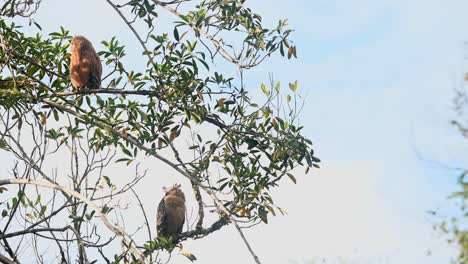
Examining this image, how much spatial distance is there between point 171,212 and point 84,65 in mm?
2354

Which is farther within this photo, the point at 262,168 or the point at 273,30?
the point at 273,30

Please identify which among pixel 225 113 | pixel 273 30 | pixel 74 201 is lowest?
pixel 74 201

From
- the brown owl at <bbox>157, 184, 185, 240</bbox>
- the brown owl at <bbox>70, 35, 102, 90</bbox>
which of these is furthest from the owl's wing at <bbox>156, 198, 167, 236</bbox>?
the brown owl at <bbox>70, 35, 102, 90</bbox>

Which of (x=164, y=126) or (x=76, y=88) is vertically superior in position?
(x=76, y=88)

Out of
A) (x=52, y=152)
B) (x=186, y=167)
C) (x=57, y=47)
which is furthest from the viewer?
(x=57, y=47)

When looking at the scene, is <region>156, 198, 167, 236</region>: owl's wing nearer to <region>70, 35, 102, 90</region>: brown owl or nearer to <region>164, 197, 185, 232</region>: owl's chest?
<region>164, 197, 185, 232</region>: owl's chest

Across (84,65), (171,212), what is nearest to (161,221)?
(171,212)

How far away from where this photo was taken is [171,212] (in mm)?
7531

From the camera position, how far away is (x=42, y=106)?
530 cm

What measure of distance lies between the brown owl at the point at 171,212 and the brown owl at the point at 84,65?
2022mm

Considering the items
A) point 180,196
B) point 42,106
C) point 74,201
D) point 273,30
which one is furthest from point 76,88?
point 180,196

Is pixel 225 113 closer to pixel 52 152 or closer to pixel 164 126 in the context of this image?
pixel 164 126

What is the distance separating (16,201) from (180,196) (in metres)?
2.59

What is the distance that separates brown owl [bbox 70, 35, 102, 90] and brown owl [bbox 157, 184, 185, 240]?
2022 mm
